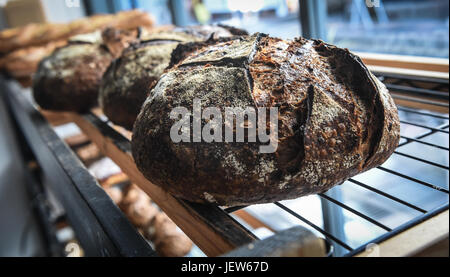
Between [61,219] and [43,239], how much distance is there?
79cm

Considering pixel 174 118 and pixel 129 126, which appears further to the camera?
pixel 129 126

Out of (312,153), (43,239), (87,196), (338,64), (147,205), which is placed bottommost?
(43,239)

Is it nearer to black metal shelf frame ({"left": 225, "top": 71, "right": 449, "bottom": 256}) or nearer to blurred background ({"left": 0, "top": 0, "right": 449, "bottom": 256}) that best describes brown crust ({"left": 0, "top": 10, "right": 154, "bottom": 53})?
blurred background ({"left": 0, "top": 0, "right": 449, "bottom": 256})

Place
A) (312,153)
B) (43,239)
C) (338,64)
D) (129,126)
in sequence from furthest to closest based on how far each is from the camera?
(43,239), (129,126), (338,64), (312,153)

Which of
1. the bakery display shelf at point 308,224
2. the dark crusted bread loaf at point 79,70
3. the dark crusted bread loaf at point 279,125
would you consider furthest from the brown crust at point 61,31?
the dark crusted bread loaf at point 279,125

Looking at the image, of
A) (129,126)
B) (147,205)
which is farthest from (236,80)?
(147,205)

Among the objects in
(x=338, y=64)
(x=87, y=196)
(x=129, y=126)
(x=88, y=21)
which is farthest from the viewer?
(x=88, y=21)

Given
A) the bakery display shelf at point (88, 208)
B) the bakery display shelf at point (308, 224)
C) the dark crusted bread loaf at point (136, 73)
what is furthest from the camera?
the dark crusted bread loaf at point (136, 73)

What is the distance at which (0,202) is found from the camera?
3.17 m

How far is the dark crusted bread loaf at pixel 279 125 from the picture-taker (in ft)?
2.26

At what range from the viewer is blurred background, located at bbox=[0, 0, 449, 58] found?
7.93ft

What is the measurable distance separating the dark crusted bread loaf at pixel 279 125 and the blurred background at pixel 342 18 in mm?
1473

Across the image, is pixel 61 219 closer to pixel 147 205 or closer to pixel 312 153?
pixel 147 205

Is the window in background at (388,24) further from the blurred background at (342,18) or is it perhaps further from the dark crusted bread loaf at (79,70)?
the dark crusted bread loaf at (79,70)
